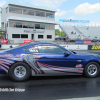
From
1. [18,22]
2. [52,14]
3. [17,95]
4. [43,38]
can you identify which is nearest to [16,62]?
[17,95]

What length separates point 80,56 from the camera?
5.01m

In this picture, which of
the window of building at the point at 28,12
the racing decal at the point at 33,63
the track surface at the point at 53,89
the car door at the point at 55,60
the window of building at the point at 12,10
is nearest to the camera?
the track surface at the point at 53,89

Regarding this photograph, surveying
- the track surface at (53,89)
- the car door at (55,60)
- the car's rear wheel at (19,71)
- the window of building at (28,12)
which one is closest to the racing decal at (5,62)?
the car's rear wheel at (19,71)

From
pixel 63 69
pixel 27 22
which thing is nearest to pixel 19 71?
pixel 63 69

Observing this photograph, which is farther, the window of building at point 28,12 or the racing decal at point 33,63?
the window of building at point 28,12

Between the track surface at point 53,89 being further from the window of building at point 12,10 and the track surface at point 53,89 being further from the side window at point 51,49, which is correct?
the window of building at point 12,10

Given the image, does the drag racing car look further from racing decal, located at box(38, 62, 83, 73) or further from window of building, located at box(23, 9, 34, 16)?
window of building, located at box(23, 9, 34, 16)

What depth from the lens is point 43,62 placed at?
15.3 ft

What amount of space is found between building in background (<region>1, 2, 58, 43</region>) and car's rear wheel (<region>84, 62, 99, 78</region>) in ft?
87.9

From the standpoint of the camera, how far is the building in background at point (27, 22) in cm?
3111

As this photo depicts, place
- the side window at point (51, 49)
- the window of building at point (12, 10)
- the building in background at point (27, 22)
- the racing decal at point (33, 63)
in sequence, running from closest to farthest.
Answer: the racing decal at point (33, 63) < the side window at point (51, 49) < the window of building at point (12, 10) < the building in background at point (27, 22)

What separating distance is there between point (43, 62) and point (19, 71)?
962 millimetres

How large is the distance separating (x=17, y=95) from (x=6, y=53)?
5.53 feet

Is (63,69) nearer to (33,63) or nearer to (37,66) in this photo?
(37,66)
